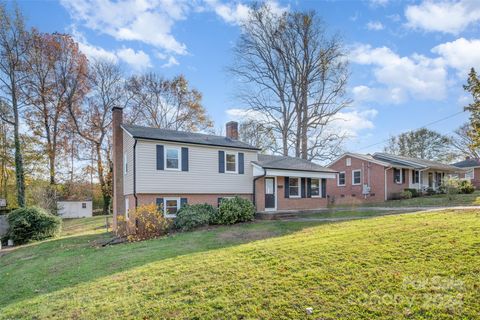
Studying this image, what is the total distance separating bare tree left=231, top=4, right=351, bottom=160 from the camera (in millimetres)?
29688

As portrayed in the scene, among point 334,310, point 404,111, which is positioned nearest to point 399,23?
point 404,111

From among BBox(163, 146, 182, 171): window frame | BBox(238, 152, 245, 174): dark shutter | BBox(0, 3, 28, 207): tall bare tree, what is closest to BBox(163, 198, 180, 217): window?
BBox(163, 146, 182, 171): window frame

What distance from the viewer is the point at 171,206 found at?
15.8 m

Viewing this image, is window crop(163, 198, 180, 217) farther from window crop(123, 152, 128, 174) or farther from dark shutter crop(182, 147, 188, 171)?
window crop(123, 152, 128, 174)

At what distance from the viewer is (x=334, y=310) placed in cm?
444

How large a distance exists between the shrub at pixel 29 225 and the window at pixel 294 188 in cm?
1475

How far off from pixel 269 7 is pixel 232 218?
23.1 meters

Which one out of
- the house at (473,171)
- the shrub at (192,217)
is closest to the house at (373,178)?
the house at (473,171)

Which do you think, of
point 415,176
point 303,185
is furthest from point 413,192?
point 303,185

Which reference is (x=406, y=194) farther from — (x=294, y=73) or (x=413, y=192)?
(x=294, y=73)

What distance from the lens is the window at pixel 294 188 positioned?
19.7 meters

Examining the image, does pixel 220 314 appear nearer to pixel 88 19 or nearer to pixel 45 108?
pixel 88 19

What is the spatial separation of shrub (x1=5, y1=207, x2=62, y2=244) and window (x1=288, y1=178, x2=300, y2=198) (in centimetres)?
1475

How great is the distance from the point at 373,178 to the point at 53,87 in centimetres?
2990
